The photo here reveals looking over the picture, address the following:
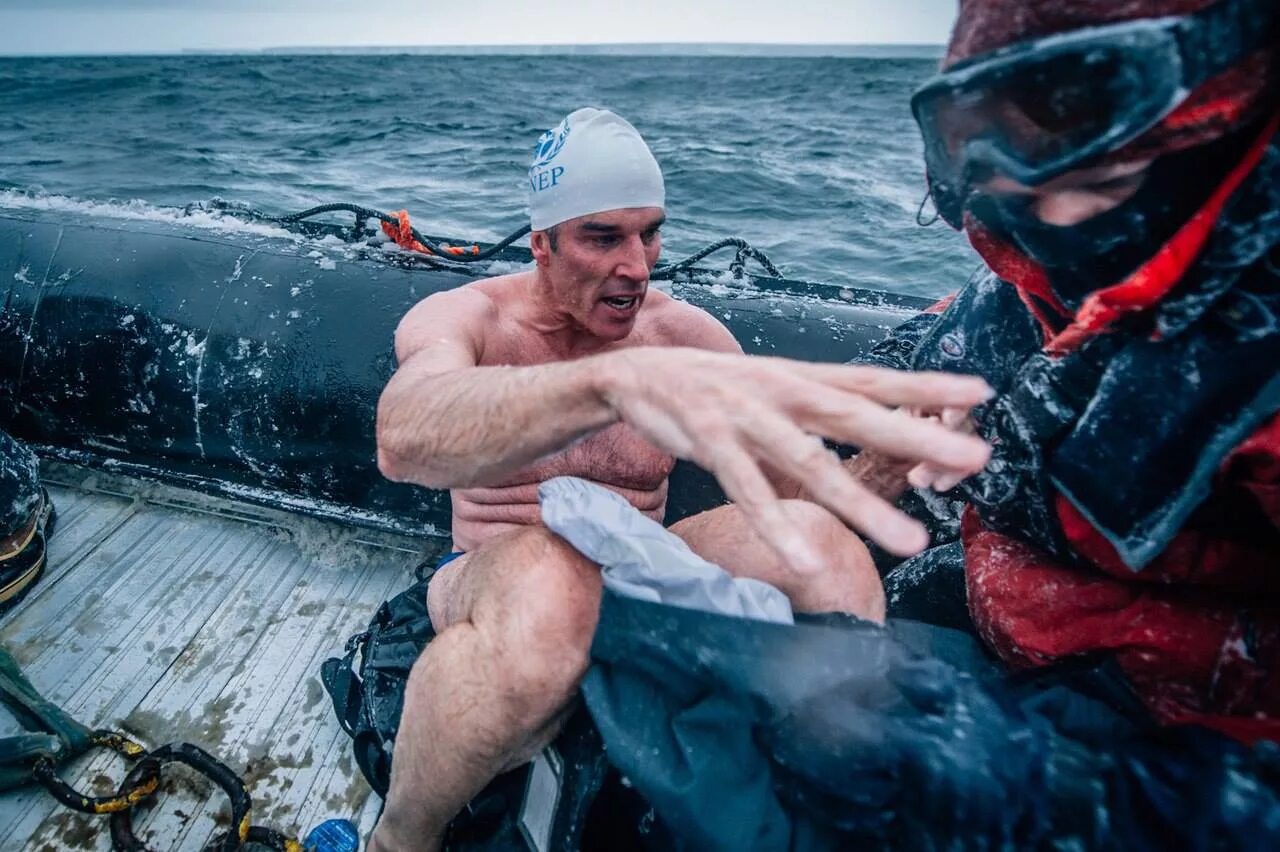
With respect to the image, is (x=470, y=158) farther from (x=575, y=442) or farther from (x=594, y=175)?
(x=575, y=442)

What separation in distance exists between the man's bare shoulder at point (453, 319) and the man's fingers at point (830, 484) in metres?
1.19

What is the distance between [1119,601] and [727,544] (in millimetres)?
793

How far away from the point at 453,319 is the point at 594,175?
1.91 ft

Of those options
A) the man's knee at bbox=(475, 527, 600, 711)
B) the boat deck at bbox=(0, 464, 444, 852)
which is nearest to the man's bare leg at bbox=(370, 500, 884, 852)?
the man's knee at bbox=(475, 527, 600, 711)

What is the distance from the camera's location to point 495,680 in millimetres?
1295

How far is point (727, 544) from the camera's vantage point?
1.67 meters

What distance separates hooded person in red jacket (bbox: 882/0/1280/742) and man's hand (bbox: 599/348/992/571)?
0.43m

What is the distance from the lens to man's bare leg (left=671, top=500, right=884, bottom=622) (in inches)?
60.1

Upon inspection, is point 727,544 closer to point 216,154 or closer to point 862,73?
point 216,154

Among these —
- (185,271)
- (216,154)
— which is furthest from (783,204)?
(216,154)

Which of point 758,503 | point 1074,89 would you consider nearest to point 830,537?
point 758,503

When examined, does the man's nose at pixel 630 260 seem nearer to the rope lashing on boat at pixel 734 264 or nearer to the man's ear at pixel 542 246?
the man's ear at pixel 542 246

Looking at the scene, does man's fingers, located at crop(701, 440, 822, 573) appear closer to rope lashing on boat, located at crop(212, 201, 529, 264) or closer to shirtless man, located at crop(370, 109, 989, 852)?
shirtless man, located at crop(370, 109, 989, 852)

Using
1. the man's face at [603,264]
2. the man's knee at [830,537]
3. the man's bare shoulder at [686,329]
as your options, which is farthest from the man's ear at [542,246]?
the man's knee at [830,537]
